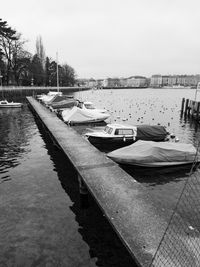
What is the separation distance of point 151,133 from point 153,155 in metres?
6.43

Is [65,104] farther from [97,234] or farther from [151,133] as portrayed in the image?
[97,234]

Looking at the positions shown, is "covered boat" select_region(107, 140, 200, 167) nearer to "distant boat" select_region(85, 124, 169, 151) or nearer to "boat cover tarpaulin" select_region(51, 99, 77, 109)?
"distant boat" select_region(85, 124, 169, 151)

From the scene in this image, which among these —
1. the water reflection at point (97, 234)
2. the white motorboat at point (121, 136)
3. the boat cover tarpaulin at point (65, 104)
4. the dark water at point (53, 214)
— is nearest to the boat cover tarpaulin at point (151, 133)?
the white motorboat at point (121, 136)

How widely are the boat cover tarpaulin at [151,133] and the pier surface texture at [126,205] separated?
23.3ft

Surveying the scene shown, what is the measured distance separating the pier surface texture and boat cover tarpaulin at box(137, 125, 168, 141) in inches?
280

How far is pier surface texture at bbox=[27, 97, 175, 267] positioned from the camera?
22.8 ft

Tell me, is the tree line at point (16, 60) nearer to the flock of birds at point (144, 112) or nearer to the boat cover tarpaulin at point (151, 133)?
the flock of birds at point (144, 112)

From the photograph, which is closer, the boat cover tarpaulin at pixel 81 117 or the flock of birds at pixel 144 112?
the boat cover tarpaulin at pixel 81 117

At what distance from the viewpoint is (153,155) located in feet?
50.0

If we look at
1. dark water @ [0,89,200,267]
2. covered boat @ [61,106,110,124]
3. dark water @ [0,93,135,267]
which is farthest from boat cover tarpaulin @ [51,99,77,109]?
dark water @ [0,93,135,267]

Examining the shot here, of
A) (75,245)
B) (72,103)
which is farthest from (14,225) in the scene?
(72,103)

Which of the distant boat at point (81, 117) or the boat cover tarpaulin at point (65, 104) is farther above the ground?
the boat cover tarpaulin at point (65, 104)

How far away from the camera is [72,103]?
4294cm

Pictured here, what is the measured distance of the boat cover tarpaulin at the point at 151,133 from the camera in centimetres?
2099
